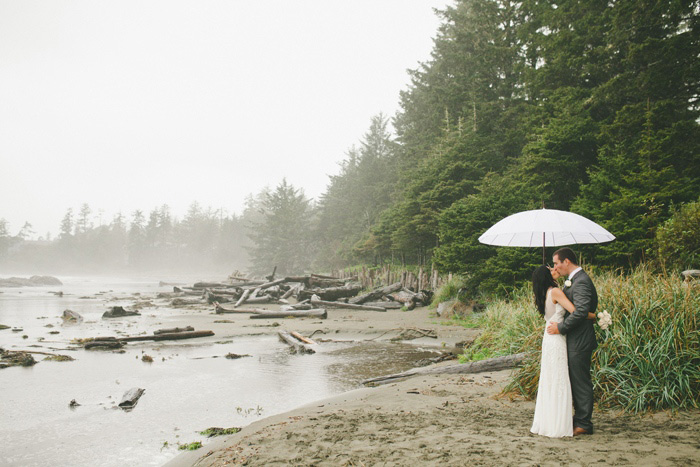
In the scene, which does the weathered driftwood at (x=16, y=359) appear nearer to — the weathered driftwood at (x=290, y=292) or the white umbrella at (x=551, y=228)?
the white umbrella at (x=551, y=228)

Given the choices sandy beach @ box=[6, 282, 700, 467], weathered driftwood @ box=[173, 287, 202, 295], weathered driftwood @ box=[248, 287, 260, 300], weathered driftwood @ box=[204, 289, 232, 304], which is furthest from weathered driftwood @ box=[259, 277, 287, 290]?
sandy beach @ box=[6, 282, 700, 467]

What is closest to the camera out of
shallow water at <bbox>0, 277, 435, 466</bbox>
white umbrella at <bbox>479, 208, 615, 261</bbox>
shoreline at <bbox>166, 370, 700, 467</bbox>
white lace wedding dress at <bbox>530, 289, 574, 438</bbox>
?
shoreline at <bbox>166, 370, 700, 467</bbox>

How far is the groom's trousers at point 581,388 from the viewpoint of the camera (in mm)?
4285

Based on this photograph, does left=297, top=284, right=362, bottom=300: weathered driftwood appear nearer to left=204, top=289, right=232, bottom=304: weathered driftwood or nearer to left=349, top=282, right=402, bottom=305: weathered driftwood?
left=349, top=282, right=402, bottom=305: weathered driftwood

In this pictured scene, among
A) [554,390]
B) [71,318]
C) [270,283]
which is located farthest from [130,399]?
[270,283]

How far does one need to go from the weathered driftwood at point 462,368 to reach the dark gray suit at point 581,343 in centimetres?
267

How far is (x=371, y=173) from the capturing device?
1972 inches

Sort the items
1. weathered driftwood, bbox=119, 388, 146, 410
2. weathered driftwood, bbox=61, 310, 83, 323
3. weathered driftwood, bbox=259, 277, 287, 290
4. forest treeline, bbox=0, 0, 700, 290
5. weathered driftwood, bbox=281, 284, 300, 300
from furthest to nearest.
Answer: weathered driftwood, bbox=259, 277, 287, 290
weathered driftwood, bbox=281, 284, 300, 300
weathered driftwood, bbox=61, 310, 83, 323
forest treeline, bbox=0, 0, 700, 290
weathered driftwood, bbox=119, 388, 146, 410

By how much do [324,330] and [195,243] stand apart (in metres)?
93.1

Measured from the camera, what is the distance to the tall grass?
4875mm

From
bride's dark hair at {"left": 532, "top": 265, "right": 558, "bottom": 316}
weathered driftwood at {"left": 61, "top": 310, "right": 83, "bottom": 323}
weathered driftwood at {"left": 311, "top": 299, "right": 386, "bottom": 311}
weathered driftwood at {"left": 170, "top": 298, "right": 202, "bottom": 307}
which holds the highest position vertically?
bride's dark hair at {"left": 532, "top": 265, "right": 558, "bottom": 316}

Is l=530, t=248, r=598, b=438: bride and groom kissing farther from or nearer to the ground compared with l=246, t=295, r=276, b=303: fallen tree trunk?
farther from the ground

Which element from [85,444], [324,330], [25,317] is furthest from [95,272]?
[85,444]

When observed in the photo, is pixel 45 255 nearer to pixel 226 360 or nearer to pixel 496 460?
pixel 226 360
